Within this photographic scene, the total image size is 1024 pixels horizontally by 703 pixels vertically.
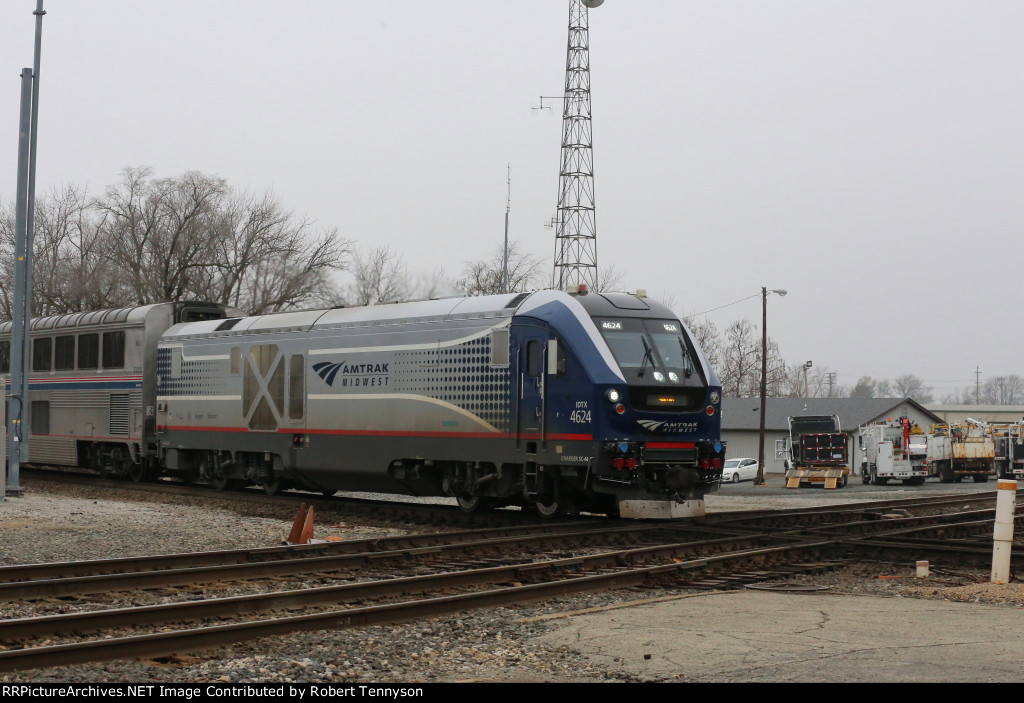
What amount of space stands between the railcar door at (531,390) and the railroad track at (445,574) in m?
1.41

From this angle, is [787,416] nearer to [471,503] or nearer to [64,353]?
[64,353]

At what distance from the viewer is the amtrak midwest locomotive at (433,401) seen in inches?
655

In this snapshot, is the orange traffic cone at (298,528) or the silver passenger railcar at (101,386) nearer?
the orange traffic cone at (298,528)

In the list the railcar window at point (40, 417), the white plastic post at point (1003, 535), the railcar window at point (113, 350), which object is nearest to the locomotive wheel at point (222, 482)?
the railcar window at point (113, 350)

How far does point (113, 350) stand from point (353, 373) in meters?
8.59

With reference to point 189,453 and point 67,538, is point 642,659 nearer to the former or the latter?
point 67,538

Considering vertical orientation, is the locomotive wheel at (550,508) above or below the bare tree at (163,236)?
below

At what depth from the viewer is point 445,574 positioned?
11.1 m

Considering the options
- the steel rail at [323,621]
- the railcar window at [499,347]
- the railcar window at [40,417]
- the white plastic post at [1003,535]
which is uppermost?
the railcar window at [499,347]

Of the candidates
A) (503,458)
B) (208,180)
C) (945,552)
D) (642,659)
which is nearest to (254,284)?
(208,180)

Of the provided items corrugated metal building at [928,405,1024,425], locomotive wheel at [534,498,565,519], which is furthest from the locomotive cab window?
corrugated metal building at [928,405,1024,425]

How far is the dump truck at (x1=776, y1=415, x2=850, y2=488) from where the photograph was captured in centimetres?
4400

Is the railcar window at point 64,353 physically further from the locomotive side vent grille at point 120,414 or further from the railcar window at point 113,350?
the locomotive side vent grille at point 120,414

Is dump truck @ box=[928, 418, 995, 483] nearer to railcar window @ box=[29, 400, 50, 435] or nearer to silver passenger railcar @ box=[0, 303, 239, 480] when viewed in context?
silver passenger railcar @ box=[0, 303, 239, 480]
